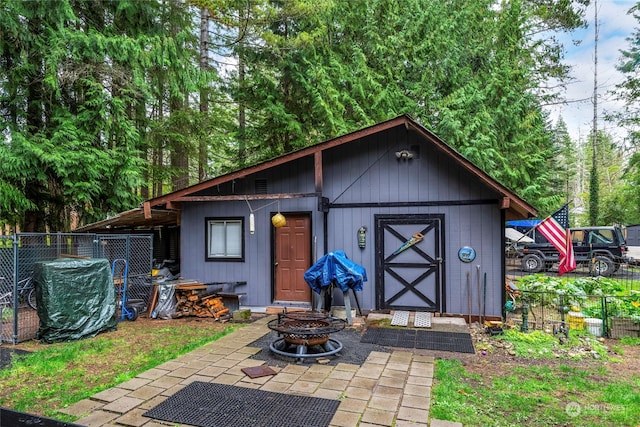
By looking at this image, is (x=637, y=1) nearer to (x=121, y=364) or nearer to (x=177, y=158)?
(x=177, y=158)

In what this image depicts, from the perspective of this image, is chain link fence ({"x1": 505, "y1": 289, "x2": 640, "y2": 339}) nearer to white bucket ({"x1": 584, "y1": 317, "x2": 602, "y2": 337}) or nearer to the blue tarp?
white bucket ({"x1": 584, "y1": 317, "x2": 602, "y2": 337})

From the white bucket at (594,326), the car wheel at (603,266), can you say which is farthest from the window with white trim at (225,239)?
the car wheel at (603,266)

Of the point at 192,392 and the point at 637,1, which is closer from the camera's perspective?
the point at 192,392

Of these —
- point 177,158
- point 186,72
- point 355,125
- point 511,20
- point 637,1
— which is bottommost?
point 177,158

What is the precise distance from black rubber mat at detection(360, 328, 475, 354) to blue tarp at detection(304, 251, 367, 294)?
79 cm

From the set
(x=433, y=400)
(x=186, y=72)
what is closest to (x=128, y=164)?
(x=186, y=72)

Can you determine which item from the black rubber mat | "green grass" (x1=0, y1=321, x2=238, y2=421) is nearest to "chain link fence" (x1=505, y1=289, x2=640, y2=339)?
the black rubber mat

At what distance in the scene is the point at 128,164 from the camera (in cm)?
Result: 882

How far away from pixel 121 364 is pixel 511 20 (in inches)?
606

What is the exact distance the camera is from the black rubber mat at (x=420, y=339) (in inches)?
203

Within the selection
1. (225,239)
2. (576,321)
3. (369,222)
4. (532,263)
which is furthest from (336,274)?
(532,263)

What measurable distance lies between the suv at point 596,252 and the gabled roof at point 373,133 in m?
7.68

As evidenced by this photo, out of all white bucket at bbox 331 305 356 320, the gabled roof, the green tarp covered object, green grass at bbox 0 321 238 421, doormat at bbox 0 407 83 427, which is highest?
the gabled roof

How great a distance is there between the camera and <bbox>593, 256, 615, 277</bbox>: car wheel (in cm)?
1237
